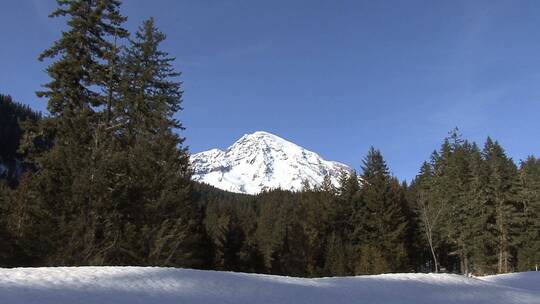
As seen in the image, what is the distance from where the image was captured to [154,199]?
59.1 feet

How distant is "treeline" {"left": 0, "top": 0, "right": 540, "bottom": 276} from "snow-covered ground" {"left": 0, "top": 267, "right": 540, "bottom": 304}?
5064 millimetres

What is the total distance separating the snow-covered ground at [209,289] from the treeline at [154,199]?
5064 mm

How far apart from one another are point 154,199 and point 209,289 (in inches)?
400

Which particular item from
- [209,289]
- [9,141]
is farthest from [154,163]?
[9,141]

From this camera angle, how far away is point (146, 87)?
27219mm

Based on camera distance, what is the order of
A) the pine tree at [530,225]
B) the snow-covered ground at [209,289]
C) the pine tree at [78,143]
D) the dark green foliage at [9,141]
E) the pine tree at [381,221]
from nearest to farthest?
the snow-covered ground at [209,289] < the pine tree at [78,143] < the pine tree at [381,221] < the pine tree at [530,225] < the dark green foliage at [9,141]

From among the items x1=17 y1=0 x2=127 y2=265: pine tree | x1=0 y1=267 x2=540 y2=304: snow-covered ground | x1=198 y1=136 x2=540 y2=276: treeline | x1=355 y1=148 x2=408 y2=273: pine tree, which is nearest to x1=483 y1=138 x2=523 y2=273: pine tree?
x1=198 y1=136 x2=540 y2=276: treeline

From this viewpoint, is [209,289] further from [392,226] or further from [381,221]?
[392,226]

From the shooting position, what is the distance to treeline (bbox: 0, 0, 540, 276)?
14570 millimetres

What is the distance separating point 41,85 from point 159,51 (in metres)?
8.50

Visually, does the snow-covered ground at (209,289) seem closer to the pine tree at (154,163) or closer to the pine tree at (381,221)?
the pine tree at (154,163)

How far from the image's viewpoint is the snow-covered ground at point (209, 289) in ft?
22.6

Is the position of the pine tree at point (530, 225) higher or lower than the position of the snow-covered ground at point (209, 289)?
higher

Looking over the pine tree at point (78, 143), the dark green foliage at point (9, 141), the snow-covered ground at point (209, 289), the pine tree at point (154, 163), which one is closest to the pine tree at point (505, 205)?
the pine tree at point (154, 163)
